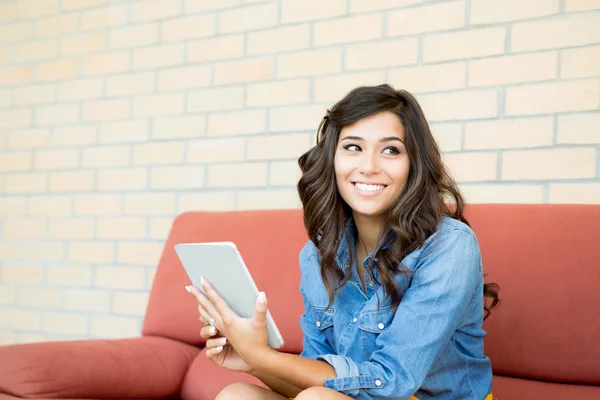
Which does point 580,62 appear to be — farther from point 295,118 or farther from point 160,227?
point 160,227

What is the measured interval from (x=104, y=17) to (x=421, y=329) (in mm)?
2174

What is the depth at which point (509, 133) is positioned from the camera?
2059 mm

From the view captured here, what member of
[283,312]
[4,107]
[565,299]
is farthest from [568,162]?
[4,107]

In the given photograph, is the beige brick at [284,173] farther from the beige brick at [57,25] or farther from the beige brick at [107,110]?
the beige brick at [57,25]

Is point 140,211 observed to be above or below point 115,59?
below

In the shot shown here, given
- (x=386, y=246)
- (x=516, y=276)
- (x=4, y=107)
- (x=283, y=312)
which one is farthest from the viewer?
(x=4, y=107)

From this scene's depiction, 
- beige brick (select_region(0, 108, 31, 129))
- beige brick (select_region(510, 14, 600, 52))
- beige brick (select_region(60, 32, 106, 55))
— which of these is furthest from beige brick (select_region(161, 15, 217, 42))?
beige brick (select_region(510, 14, 600, 52))

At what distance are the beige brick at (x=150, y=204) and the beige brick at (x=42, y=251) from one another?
1.31ft

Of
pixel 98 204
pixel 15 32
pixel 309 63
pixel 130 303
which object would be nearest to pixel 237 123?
pixel 309 63

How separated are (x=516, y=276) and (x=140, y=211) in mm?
1630

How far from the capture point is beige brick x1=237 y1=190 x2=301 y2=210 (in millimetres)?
2471

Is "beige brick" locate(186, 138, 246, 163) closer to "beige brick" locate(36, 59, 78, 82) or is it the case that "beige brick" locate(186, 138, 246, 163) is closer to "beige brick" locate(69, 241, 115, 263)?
"beige brick" locate(69, 241, 115, 263)

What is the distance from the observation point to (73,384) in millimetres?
1767

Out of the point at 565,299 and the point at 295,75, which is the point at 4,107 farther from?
the point at 565,299
